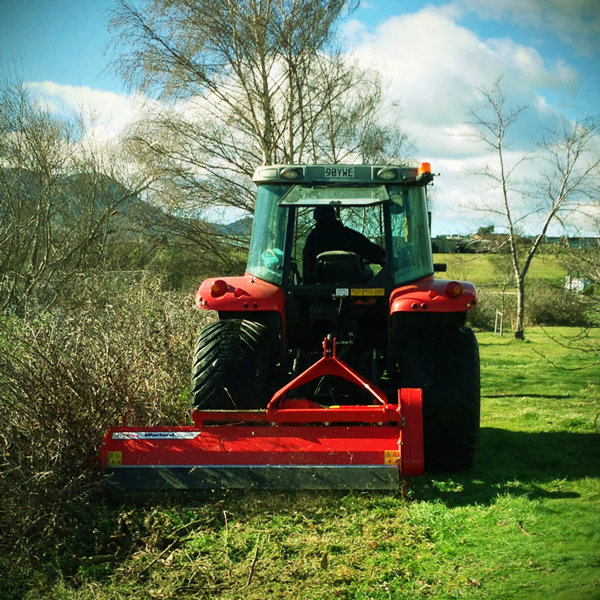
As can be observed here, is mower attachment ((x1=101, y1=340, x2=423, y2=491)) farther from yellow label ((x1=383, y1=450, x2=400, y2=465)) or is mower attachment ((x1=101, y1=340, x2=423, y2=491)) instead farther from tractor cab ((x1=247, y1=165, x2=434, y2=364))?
tractor cab ((x1=247, y1=165, x2=434, y2=364))

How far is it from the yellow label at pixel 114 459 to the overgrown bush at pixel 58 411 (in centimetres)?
15

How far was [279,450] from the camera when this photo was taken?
4.97 meters

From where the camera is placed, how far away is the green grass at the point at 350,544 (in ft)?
12.2

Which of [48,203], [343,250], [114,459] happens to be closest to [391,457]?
[114,459]

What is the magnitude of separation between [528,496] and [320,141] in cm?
1243

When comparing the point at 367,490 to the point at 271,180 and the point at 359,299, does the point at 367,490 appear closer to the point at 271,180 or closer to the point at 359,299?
the point at 359,299

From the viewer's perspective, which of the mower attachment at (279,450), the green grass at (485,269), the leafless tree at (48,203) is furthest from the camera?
the green grass at (485,269)

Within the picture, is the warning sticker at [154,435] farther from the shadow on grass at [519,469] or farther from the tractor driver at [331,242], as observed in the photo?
the tractor driver at [331,242]

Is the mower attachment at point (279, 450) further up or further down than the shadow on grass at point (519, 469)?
further up

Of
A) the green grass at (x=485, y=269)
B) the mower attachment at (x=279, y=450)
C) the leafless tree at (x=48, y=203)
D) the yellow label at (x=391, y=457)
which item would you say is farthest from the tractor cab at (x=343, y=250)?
the green grass at (x=485, y=269)

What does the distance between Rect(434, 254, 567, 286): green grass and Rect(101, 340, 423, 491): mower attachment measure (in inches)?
483

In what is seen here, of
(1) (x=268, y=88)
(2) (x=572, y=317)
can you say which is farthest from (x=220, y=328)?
(2) (x=572, y=317)

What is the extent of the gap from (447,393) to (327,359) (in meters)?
0.85

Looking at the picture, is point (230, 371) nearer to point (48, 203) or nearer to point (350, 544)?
point (350, 544)
